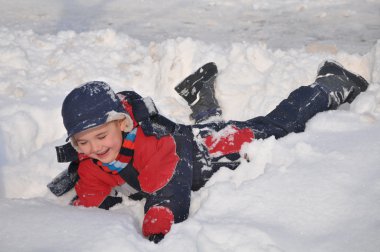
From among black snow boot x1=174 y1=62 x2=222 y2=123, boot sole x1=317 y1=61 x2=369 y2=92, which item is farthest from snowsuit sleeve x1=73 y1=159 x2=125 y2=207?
boot sole x1=317 y1=61 x2=369 y2=92

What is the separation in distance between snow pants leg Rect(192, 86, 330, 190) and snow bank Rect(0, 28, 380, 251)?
0.10 m

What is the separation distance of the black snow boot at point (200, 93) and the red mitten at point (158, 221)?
1165 mm

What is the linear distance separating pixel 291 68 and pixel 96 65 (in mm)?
1625

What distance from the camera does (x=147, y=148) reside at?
2.20 metres

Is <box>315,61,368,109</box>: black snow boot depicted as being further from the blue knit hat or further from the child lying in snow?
the blue knit hat

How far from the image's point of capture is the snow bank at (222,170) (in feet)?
5.87

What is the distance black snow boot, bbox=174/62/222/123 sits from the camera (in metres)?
3.17

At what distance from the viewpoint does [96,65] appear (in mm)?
3793

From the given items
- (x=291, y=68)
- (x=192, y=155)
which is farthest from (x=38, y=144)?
(x=291, y=68)

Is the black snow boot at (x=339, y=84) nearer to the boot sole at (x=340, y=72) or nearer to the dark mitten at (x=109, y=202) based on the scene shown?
the boot sole at (x=340, y=72)

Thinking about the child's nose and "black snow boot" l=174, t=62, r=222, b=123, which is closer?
the child's nose

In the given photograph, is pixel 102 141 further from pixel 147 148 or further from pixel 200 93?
pixel 200 93

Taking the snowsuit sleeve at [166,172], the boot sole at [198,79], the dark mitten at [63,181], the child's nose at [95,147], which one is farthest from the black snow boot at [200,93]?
the child's nose at [95,147]

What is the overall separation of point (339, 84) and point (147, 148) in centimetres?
141
